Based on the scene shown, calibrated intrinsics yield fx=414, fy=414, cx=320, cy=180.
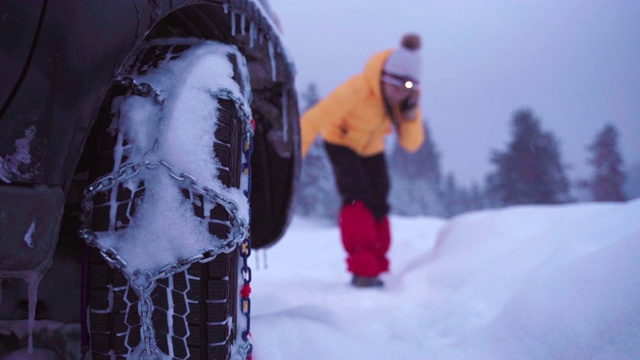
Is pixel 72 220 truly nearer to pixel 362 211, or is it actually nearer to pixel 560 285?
pixel 560 285

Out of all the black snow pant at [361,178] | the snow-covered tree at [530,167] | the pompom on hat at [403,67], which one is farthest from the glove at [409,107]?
the snow-covered tree at [530,167]

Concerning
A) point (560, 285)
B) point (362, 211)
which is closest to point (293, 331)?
point (560, 285)

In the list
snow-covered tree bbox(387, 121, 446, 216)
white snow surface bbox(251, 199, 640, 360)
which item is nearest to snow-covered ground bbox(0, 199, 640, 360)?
white snow surface bbox(251, 199, 640, 360)

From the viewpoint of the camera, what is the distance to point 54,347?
0.88 m

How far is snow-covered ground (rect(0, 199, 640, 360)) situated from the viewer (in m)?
1.05

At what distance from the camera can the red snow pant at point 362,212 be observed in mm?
3002

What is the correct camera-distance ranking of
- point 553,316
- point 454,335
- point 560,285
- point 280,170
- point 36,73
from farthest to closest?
point 454,335, point 280,170, point 560,285, point 553,316, point 36,73

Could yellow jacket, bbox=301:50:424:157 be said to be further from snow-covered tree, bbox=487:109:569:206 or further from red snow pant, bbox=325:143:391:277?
snow-covered tree, bbox=487:109:569:206

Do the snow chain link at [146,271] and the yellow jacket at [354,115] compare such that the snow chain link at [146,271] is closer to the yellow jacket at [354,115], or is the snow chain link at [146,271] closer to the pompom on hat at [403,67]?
the yellow jacket at [354,115]

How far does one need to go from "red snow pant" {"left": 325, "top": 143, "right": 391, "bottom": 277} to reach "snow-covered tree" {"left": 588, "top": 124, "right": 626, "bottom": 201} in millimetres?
21263

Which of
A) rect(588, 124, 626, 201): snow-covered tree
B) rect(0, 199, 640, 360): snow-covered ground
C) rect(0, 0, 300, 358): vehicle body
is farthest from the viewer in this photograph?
rect(588, 124, 626, 201): snow-covered tree

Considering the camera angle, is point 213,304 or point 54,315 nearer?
point 213,304

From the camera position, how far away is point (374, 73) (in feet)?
11.0

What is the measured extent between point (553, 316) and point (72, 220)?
1277 millimetres
